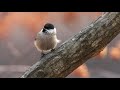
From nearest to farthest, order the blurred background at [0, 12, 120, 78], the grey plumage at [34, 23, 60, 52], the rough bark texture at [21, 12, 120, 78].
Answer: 1. the rough bark texture at [21, 12, 120, 78]
2. the grey plumage at [34, 23, 60, 52]
3. the blurred background at [0, 12, 120, 78]

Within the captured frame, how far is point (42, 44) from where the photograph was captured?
2.49m

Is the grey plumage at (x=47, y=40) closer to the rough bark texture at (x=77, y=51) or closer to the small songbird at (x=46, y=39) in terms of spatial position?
the small songbird at (x=46, y=39)

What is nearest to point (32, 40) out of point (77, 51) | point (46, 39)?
point (46, 39)

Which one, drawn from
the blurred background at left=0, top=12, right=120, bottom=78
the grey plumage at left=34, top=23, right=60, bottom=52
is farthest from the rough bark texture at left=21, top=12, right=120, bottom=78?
the blurred background at left=0, top=12, right=120, bottom=78

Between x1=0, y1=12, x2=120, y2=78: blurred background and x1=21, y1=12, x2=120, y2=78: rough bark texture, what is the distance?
1264mm

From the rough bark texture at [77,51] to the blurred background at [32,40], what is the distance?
4.15 ft

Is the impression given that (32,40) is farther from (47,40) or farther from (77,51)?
(77,51)

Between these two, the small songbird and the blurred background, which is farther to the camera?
the blurred background

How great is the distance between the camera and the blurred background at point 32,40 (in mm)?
3615

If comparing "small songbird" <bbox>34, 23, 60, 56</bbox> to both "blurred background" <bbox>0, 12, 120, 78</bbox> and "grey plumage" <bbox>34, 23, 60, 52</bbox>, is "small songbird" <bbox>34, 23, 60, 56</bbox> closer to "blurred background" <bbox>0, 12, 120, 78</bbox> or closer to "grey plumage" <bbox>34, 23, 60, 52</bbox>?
"grey plumage" <bbox>34, 23, 60, 52</bbox>

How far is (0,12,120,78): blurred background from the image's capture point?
11.9 ft
